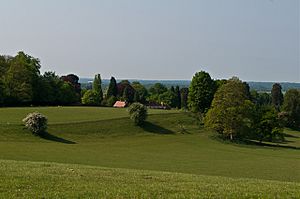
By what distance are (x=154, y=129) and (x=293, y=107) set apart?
62.5 meters

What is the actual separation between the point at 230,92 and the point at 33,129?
3400 centimetres

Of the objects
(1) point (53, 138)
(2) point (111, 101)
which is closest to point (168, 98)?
(2) point (111, 101)

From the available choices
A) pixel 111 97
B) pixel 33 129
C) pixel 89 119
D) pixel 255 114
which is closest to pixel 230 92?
pixel 255 114

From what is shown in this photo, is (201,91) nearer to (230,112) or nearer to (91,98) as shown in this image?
(230,112)

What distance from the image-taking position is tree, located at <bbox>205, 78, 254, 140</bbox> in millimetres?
77625

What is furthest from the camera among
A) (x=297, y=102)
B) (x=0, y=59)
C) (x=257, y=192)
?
(x=297, y=102)

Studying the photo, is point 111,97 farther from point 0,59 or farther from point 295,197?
point 295,197

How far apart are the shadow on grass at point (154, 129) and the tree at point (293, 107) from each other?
186 feet

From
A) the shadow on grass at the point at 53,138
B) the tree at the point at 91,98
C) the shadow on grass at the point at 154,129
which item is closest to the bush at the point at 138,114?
the shadow on grass at the point at 154,129

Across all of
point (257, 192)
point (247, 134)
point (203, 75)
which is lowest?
point (247, 134)

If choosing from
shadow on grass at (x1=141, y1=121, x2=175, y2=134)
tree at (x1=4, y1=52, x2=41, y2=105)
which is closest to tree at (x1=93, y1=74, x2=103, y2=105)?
tree at (x1=4, y1=52, x2=41, y2=105)

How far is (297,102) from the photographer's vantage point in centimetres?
13100

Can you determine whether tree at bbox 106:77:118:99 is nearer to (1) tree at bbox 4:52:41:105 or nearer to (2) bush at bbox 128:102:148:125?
(1) tree at bbox 4:52:41:105

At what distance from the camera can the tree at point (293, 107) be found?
420 ft
